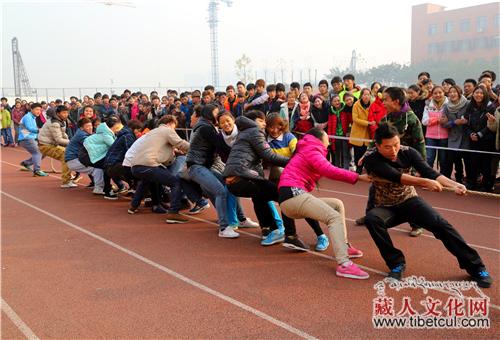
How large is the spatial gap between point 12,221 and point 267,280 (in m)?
4.61

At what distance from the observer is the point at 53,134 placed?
10258mm

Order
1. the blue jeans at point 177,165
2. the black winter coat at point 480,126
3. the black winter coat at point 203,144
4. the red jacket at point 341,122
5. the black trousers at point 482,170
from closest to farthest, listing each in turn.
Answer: the black winter coat at point 203,144
the blue jeans at point 177,165
the black winter coat at point 480,126
the black trousers at point 482,170
the red jacket at point 341,122

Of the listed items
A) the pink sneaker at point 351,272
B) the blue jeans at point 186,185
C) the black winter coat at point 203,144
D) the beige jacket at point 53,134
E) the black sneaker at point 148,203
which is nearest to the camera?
the pink sneaker at point 351,272

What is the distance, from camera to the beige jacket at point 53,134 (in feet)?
33.6

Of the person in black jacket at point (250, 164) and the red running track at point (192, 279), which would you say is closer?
the red running track at point (192, 279)

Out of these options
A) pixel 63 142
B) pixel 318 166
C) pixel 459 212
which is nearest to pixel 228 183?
pixel 318 166

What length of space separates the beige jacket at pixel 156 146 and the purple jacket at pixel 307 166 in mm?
2438

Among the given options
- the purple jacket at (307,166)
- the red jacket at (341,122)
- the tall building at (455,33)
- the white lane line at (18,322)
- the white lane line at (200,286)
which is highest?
the tall building at (455,33)

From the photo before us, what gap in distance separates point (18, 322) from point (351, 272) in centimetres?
297

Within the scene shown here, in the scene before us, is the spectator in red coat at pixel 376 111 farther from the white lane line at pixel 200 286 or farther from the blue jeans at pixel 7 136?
the blue jeans at pixel 7 136

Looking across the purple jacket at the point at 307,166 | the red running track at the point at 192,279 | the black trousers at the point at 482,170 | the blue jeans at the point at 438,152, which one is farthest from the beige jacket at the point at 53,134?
the black trousers at the point at 482,170

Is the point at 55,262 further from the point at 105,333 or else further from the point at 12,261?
the point at 105,333

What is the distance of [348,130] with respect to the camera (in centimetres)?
1009

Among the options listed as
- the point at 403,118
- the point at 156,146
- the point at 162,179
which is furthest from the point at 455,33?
the point at 162,179
